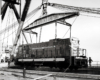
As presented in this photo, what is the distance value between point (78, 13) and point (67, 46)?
4.68 meters

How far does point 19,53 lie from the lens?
22.7 metres

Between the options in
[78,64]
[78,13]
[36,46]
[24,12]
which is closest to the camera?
[24,12]

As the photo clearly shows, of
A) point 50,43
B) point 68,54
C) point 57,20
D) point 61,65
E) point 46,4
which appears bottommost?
point 61,65

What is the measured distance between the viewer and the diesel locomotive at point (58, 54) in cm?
1619

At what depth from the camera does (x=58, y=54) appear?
17375 mm

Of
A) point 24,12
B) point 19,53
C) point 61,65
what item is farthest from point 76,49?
point 19,53

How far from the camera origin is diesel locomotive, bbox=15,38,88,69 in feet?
53.1

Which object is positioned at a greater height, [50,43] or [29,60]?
[50,43]

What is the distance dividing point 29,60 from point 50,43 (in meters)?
4.30

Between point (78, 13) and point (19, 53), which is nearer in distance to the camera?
point (78, 13)

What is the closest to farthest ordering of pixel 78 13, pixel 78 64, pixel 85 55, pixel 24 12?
1. pixel 24 12
2. pixel 78 13
3. pixel 78 64
4. pixel 85 55

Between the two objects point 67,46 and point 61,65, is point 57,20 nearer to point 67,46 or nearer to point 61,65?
point 67,46

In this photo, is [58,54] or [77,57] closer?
[77,57]

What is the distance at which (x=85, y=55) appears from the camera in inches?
708
